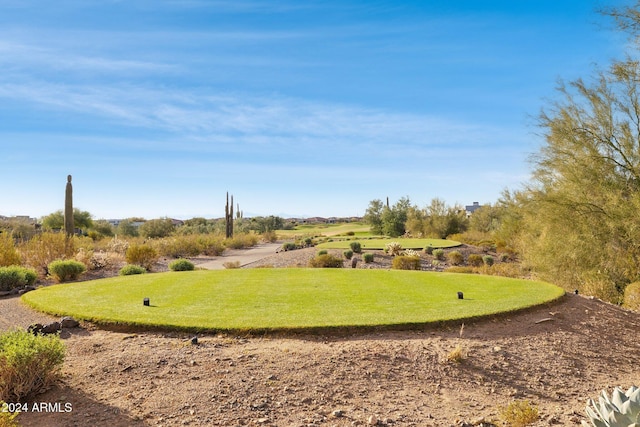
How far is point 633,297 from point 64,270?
1971cm

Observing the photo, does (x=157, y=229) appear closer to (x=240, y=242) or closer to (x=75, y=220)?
(x=75, y=220)

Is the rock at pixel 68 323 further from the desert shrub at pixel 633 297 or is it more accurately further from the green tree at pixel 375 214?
the green tree at pixel 375 214

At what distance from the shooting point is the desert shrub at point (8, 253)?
689 inches

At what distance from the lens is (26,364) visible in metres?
5.70

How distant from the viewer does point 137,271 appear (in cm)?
1794

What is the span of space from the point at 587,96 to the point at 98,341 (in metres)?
18.2

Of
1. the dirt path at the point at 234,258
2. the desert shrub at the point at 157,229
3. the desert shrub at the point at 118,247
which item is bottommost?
the dirt path at the point at 234,258

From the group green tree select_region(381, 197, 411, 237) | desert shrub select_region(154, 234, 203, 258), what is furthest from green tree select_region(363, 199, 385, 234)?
desert shrub select_region(154, 234, 203, 258)

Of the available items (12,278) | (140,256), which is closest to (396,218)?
(140,256)

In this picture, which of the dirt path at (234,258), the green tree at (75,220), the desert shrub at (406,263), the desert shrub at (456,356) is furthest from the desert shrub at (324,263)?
the green tree at (75,220)

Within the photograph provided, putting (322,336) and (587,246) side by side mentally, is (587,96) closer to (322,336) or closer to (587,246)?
(587,246)

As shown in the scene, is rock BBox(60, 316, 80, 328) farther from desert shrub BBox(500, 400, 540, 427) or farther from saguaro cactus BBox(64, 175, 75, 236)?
saguaro cactus BBox(64, 175, 75, 236)

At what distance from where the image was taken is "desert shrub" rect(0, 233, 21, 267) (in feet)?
57.5

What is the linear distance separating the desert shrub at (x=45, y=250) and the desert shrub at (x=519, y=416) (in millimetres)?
18778
